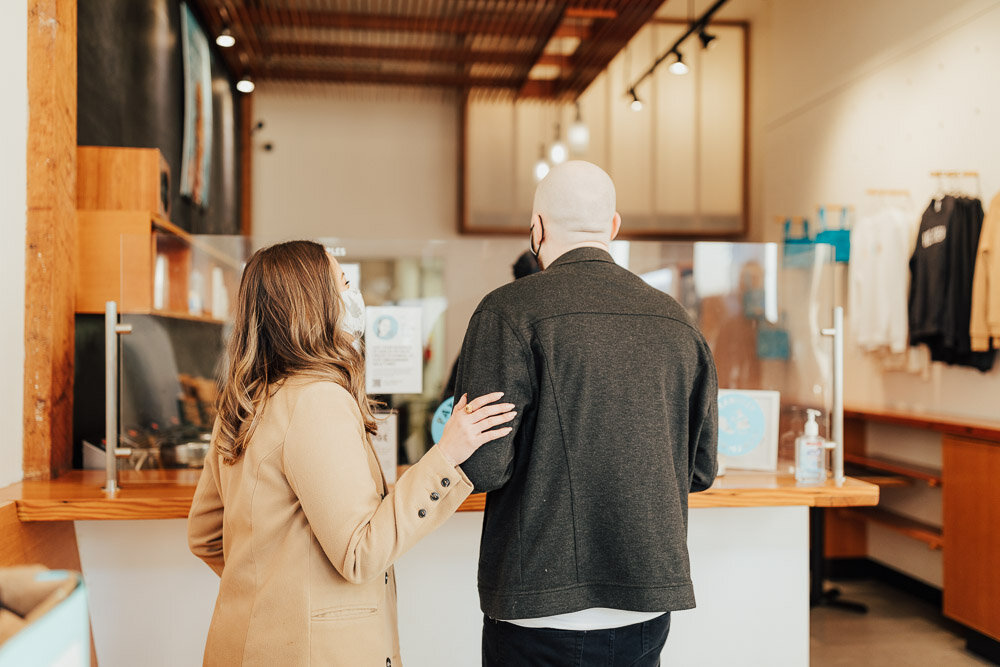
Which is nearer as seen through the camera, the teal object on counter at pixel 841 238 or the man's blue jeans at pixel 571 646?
the man's blue jeans at pixel 571 646

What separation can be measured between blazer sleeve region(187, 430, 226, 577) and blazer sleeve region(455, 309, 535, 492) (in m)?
0.54

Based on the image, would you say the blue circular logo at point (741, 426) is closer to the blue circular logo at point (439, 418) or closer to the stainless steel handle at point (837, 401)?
the stainless steel handle at point (837, 401)

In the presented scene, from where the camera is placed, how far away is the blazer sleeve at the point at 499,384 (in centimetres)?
150

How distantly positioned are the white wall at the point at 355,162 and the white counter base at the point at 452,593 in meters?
5.38

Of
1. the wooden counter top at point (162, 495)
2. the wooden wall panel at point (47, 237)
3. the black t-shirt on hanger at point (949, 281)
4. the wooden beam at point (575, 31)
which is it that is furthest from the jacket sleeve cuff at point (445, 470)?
the wooden beam at point (575, 31)

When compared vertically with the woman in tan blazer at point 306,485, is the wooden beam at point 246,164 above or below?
above

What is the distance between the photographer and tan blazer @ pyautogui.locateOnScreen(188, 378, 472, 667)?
137cm

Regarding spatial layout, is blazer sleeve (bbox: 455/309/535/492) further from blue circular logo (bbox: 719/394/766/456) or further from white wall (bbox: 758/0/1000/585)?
white wall (bbox: 758/0/1000/585)

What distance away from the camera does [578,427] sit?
150 cm

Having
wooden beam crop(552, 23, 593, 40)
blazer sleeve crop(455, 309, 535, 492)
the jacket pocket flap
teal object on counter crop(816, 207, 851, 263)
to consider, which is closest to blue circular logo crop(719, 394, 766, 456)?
blazer sleeve crop(455, 309, 535, 492)

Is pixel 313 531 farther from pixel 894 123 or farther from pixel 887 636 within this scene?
pixel 894 123

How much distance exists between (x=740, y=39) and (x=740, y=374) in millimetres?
6121

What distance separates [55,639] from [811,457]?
233 cm

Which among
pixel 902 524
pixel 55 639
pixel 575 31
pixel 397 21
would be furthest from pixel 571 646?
pixel 575 31
